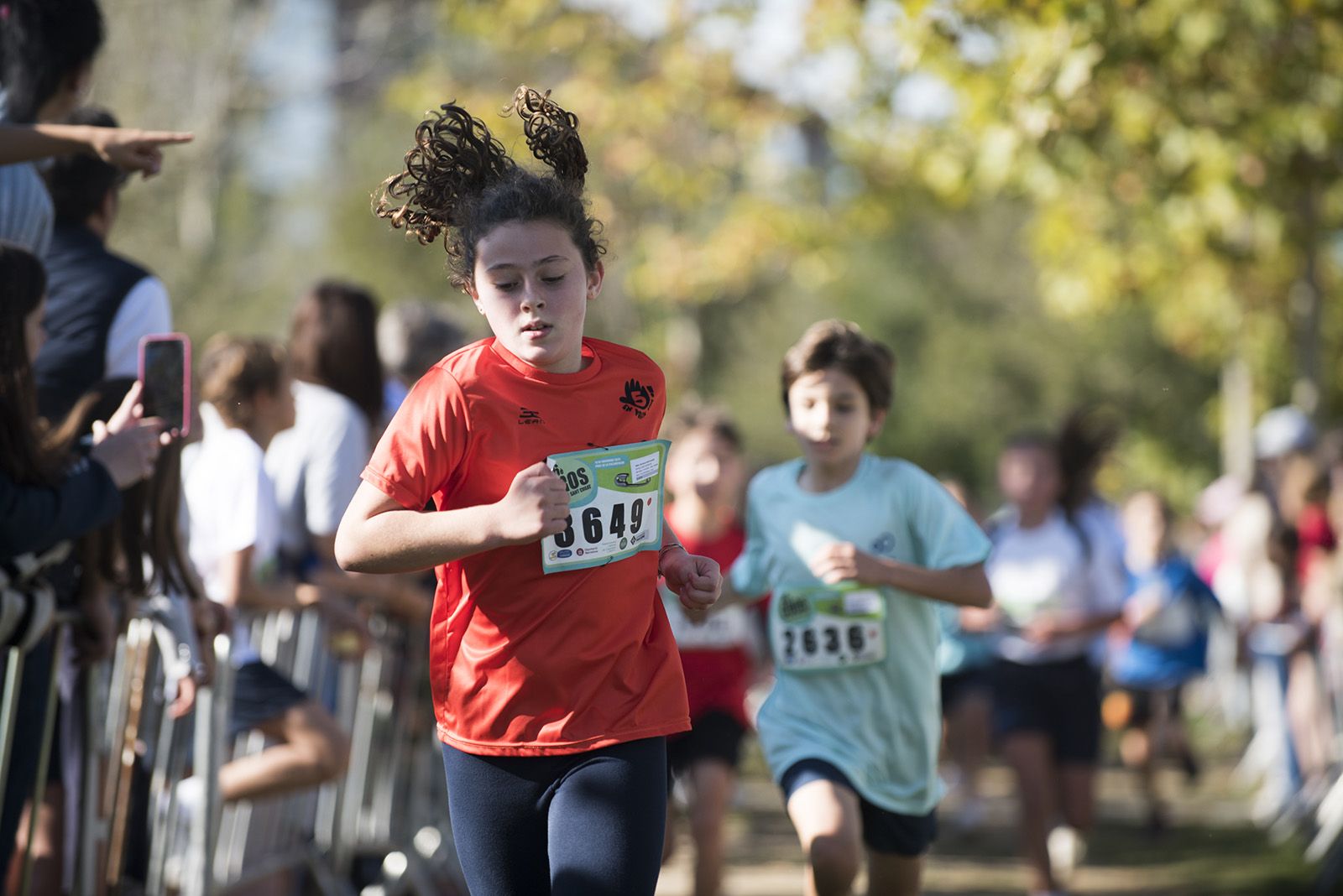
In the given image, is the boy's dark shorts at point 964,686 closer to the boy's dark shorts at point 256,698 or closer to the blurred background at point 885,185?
the blurred background at point 885,185

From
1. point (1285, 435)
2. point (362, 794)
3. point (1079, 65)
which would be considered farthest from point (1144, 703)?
point (362, 794)

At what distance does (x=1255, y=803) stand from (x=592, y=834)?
837 centimetres

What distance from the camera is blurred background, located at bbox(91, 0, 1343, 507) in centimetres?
887

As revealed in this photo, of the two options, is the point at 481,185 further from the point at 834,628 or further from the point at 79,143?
the point at 834,628

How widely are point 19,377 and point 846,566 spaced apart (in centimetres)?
200

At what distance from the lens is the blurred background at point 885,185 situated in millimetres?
8867

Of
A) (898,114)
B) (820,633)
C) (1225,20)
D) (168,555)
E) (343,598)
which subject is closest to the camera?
(168,555)

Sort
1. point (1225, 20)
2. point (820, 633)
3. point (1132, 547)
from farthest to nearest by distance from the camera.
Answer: point (1132, 547) < point (1225, 20) < point (820, 633)

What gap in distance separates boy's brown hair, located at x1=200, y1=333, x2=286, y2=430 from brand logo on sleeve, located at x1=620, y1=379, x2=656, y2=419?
2.41 metres

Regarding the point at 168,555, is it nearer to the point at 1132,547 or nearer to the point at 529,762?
the point at 529,762

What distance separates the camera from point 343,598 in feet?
19.1

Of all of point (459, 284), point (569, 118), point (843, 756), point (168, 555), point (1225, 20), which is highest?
point (1225, 20)

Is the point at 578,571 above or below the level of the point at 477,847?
above

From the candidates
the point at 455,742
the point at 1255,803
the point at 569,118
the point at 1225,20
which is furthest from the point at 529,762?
the point at 1255,803
